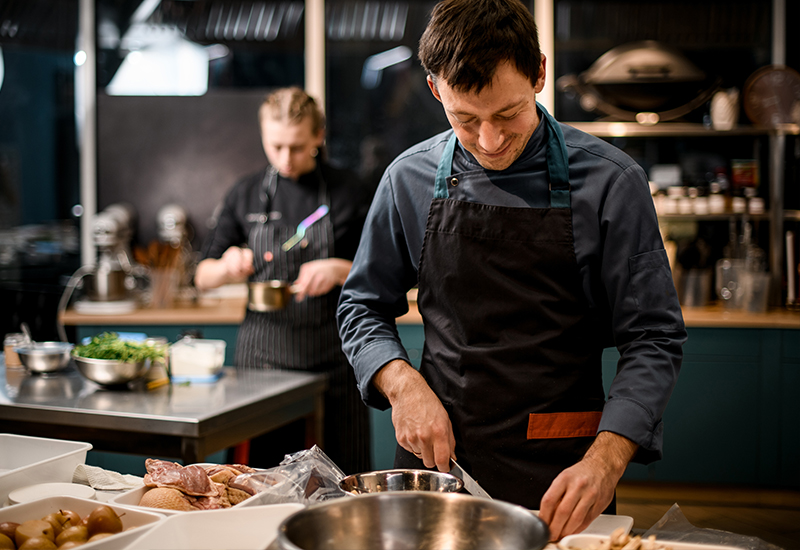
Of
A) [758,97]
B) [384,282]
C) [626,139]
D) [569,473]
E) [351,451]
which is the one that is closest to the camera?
[569,473]

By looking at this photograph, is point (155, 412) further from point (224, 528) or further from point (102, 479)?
point (224, 528)

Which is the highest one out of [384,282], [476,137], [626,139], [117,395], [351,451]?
[626,139]

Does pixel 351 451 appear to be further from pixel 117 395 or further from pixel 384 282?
pixel 384 282

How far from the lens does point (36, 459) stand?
4.74ft

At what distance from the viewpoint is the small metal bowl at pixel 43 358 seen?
94.7 inches

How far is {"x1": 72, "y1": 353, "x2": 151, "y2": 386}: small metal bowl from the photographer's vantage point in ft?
7.09

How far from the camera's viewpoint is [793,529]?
325 centimetres

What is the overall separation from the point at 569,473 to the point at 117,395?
1.54m

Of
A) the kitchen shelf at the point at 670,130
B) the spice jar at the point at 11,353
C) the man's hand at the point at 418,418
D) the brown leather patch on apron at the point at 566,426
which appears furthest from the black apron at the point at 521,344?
the kitchen shelf at the point at 670,130

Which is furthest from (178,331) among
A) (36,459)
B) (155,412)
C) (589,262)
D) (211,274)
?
(589,262)

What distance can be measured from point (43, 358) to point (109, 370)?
391mm

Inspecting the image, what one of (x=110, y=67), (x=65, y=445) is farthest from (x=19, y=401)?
(x=110, y=67)

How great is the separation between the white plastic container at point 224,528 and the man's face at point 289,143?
172cm

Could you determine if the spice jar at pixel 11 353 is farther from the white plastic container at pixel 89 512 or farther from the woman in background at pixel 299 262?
the white plastic container at pixel 89 512
